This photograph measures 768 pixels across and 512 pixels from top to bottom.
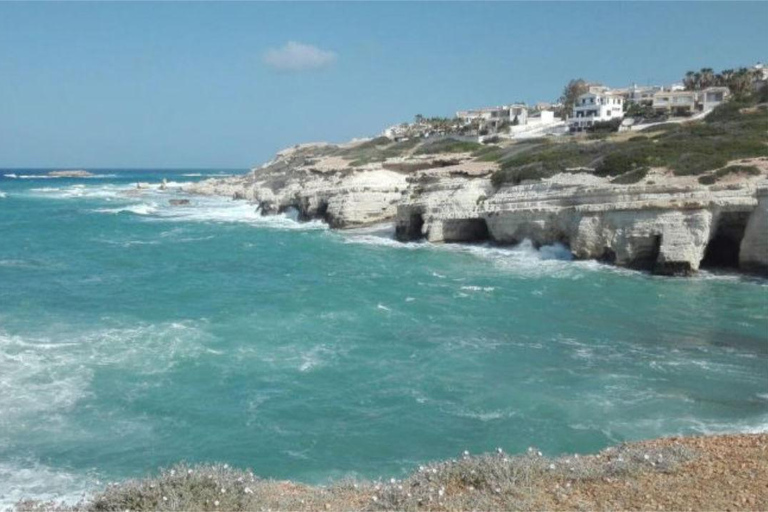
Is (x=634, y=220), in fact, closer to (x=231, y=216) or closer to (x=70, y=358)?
(x=70, y=358)

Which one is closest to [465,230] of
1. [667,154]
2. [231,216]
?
[667,154]

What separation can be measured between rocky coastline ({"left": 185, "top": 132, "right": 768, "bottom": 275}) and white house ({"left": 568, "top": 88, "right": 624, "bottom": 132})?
40115 mm

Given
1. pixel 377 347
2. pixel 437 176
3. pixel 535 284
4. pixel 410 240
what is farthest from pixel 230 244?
pixel 377 347

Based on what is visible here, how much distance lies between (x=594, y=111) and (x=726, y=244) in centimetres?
5845

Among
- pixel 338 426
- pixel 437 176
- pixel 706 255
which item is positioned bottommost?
pixel 338 426

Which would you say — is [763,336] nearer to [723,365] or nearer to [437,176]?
[723,365]

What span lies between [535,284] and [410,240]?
14710mm

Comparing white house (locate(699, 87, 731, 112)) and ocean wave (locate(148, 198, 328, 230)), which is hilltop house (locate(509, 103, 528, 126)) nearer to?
white house (locate(699, 87, 731, 112))

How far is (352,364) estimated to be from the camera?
17281 mm

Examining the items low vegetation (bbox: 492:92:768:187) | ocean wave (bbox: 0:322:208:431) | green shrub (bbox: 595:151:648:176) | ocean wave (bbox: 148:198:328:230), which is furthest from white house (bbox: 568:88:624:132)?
ocean wave (bbox: 0:322:208:431)

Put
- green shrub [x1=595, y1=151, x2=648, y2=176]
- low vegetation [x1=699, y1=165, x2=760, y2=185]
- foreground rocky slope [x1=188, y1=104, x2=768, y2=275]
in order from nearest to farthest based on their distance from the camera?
foreground rocky slope [x1=188, y1=104, x2=768, y2=275] → low vegetation [x1=699, y1=165, x2=760, y2=185] → green shrub [x1=595, y1=151, x2=648, y2=176]

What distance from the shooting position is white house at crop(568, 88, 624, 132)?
83.5m

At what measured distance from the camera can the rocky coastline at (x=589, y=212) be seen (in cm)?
2830

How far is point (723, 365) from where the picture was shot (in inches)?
656
